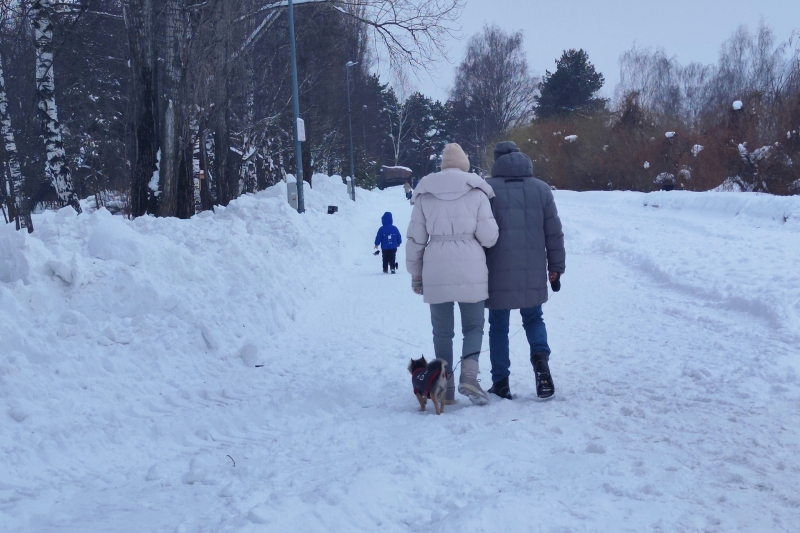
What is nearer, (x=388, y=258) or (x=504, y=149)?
(x=504, y=149)

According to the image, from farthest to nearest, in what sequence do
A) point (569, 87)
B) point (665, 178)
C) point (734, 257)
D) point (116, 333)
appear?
point (569, 87), point (665, 178), point (734, 257), point (116, 333)

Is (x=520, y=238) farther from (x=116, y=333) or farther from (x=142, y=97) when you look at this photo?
(x=142, y=97)

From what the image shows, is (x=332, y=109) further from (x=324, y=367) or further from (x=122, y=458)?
Answer: (x=122, y=458)

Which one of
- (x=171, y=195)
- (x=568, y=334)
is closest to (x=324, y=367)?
(x=568, y=334)

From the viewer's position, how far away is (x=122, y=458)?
402 cm

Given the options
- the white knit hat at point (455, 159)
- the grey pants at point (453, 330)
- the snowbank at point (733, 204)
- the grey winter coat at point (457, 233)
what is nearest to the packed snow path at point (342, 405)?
the grey pants at point (453, 330)

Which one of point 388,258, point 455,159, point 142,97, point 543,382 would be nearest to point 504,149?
point 455,159

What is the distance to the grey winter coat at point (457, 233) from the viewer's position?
4.62 metres

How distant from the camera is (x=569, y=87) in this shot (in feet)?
158

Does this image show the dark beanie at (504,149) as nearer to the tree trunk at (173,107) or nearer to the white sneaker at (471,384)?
the white sneaker at (471,384)

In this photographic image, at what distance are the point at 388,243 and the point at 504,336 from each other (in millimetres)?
7192

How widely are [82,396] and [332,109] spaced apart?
2765 centimetres

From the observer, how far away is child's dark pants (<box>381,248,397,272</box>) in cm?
1202

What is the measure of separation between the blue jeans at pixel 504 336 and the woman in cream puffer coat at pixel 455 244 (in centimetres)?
19
